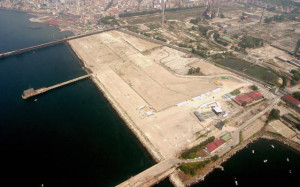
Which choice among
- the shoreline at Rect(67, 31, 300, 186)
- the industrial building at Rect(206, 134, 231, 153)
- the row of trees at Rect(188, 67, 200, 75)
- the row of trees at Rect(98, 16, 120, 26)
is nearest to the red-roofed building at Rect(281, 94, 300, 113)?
the shoreline at Rect(67, 31, 300, 186)

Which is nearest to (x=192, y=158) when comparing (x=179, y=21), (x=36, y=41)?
(x=36, y=41)

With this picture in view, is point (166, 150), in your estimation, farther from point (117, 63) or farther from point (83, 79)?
point (117, 63)

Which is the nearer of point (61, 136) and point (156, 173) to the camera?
point (156, 173)

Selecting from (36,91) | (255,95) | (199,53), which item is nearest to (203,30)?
(199,53)

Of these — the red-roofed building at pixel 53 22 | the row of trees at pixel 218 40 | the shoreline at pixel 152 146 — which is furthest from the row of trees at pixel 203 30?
the red-roofed building at pixel 53 22

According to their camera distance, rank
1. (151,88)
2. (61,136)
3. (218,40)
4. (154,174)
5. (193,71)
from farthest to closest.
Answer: (218,40) → (193,71) → (151,88) → (61,136) → (154,174)

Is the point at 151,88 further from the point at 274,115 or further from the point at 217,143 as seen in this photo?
the point at 274,115

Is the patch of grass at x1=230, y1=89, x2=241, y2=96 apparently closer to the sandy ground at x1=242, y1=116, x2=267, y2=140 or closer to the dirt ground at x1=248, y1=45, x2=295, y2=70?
the sandy ground at x1=242, y1=116, x2=267, y2=140
